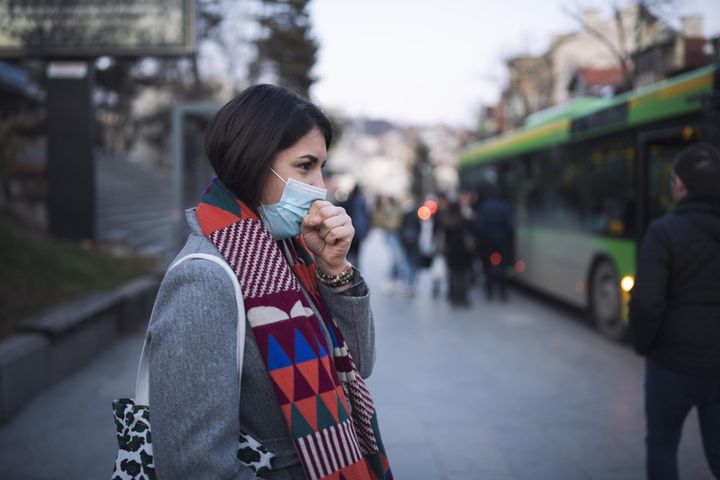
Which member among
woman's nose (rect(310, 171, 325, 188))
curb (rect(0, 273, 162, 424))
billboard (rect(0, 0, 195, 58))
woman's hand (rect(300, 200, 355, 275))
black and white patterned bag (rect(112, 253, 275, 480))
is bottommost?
curb (rect(0, 273, 162, 424))

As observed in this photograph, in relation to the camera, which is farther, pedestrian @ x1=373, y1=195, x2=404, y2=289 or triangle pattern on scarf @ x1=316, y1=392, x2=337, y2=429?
pedestrian @ x1=373, y1=195, x2=404, y2=289

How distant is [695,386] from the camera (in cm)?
309

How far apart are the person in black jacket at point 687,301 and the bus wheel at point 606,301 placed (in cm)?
522

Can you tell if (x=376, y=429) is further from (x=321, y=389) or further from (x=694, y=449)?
(x=694, y=449)

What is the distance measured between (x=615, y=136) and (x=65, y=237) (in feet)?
32.7

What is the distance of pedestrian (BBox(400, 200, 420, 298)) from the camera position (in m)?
12.2

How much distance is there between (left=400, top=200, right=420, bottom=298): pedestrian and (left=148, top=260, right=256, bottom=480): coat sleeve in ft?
35.1

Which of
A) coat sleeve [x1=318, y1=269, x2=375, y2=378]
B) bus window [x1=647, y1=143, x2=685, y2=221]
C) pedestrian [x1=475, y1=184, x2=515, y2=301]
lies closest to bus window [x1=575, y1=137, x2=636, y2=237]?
bus window [x1=647, y1=143, x2=685, y2=221]

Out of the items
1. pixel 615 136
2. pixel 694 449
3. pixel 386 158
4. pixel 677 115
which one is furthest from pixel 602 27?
pixel 386 158

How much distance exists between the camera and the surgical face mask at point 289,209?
5.89 feet

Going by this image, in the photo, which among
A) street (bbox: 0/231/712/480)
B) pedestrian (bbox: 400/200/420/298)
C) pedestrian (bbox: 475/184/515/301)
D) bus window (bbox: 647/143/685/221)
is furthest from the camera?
pedestrian (bbox: 400/200/420/298)

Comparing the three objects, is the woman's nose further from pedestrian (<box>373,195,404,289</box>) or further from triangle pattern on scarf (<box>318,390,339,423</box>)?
pedestrian (<box>373,195,404,289</box>)

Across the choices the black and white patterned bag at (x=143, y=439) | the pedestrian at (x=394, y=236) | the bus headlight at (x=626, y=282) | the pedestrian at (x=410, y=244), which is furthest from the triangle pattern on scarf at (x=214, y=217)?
the pedestrian at (x=394, y=236)

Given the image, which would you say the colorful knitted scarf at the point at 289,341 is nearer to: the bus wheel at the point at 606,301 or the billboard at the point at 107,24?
the bus wheel at the point at 606,301
